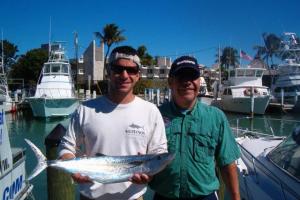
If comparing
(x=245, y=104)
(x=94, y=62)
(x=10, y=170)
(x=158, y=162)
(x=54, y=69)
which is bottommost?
(x=245, y=104)

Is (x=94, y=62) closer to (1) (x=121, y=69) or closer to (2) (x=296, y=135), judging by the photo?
(2) (x=296, y=135)

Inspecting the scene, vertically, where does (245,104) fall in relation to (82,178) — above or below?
below

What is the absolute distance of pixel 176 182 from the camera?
317cm

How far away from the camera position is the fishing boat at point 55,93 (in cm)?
3359

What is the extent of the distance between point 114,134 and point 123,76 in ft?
1.57

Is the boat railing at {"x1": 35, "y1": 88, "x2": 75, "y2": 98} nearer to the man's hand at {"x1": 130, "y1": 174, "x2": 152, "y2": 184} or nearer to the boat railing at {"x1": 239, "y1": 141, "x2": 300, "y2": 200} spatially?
the boat railing at {"x1": 239, "y1": 141, "x2": 300, "y2": 200}

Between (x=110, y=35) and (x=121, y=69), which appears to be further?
(x=110, y=35)

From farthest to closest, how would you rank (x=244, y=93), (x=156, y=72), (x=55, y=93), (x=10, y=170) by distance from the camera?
(x=156, y=72), (x=244, y=93), (x=55, y=93), (x=10, y=170)

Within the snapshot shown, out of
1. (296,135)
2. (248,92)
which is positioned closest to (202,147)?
(296,135)

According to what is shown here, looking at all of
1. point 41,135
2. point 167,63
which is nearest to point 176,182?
point 41,135

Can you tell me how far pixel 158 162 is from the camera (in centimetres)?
290

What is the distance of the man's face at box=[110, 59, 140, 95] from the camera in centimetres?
313

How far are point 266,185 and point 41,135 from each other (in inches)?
850

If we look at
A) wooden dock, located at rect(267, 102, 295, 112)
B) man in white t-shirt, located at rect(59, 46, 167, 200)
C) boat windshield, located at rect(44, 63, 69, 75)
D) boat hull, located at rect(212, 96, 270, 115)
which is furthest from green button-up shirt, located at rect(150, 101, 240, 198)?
wooden dock, located at rect(267, 102, 295, 112)
